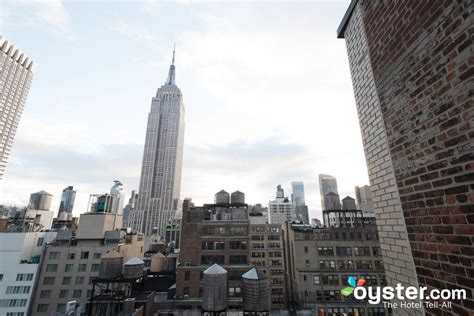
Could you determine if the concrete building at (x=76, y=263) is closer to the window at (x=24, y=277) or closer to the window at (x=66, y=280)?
the window at (x=66, y=280)

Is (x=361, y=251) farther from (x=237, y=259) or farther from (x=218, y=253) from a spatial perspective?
(x=218, y=253)

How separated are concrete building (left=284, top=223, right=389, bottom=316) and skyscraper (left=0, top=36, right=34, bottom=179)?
477 feet

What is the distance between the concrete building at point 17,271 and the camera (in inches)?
1582

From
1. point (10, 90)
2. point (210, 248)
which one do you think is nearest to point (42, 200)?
point (10, 90)

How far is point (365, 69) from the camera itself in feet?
16.7

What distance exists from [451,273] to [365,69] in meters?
4.25

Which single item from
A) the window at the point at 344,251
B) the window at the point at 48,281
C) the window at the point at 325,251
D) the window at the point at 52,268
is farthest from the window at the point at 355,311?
the window at the point at 52,268

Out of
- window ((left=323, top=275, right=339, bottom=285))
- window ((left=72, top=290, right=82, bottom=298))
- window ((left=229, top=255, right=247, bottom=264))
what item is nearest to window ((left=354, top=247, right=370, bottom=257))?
window ((left=323, top=275, right=339, bottom=285))

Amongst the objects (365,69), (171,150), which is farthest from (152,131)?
(365,69)

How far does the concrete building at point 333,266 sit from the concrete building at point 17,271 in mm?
51415

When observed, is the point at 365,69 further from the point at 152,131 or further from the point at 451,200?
the point at 152,131

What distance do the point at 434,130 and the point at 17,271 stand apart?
63505 millimetres

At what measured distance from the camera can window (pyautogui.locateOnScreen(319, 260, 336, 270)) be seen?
42875 millimetres

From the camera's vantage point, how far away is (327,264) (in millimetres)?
43156
